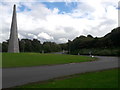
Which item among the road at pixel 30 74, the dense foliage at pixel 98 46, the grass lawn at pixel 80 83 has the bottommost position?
the road at pixel 30 74

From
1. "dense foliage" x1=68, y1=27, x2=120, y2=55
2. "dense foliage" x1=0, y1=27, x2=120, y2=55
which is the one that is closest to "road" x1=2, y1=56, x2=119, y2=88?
"dense foliage" x1=0, y1=27, x2=120, y2=55

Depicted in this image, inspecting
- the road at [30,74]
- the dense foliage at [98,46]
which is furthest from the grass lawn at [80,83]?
the dense foliage at [98,46]

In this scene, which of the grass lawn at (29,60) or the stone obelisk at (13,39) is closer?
the grass lawn at (29,60)

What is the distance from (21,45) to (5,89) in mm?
86534

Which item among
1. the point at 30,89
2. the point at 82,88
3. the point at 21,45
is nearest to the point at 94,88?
the point at 82,88

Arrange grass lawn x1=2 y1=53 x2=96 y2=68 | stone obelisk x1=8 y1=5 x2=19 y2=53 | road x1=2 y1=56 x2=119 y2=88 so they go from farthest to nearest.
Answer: stone obelisk x1=8 y1=5 x2=19 y2=53 → grass lawn x1=2 y1=53 x2=96 y2=68 → road x1=2 y1=56 x2=119 y2=88

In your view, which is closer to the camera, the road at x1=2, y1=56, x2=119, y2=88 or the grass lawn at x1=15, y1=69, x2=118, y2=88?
the grass lawn at x1=15, y1=69, x2=118, y2=88

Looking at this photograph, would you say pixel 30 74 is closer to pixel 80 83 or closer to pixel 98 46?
pixel 80 83

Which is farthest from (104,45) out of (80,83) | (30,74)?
(80,83)

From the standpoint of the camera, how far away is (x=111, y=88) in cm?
705

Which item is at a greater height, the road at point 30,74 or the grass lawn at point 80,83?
the grass lawn at point 80,83

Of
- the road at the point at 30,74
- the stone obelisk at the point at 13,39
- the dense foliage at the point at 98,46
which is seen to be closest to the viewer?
the road at the point at 30,74

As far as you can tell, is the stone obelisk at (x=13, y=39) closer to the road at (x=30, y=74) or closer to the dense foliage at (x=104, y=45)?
the road at (x=30, y=74)

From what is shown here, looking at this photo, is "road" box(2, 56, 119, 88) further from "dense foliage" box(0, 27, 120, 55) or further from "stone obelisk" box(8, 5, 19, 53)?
"dense foliage" box(0, 27, 120, 55)
